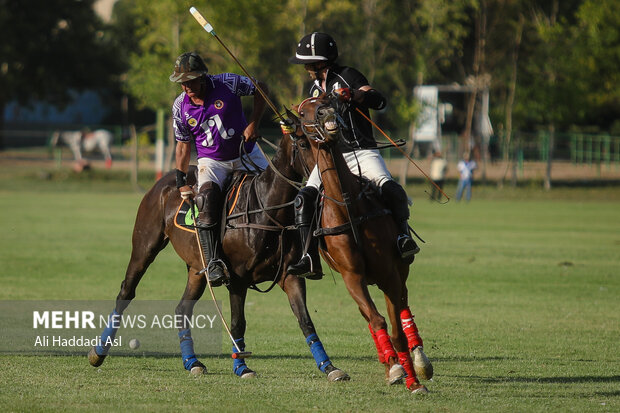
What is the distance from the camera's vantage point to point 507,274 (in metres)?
18.0

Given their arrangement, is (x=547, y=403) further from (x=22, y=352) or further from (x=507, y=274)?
(x=507, y=274)

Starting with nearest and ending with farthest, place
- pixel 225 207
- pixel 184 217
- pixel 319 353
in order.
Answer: pixel 319 353
pixel 225 207
pixel 184 217

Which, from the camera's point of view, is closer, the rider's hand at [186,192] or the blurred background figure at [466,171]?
the rider's hand at [186,192]

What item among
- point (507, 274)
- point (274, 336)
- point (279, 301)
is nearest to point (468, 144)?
point (507, 274)

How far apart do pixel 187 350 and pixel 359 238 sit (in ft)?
7.56

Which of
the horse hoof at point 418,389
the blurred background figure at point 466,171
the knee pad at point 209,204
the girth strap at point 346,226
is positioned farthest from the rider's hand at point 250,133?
the blurred background figure at point 466,171

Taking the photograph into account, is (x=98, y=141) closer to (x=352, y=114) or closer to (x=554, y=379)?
(x=352, y=114)

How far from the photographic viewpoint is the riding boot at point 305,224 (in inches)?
331

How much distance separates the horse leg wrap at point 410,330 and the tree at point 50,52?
52.5m

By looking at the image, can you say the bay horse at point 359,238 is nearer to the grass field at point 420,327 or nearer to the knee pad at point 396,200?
the knee pad at point 396,200

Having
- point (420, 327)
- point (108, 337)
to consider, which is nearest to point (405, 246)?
point (108, 337)

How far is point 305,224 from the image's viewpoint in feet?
27.7

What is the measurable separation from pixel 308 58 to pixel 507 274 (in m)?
10.3

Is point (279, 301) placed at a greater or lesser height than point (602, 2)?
lesser
